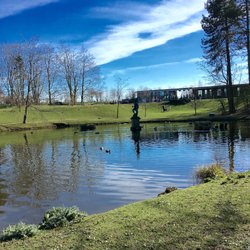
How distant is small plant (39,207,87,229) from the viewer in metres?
7.40

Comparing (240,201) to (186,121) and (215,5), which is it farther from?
(215,5)

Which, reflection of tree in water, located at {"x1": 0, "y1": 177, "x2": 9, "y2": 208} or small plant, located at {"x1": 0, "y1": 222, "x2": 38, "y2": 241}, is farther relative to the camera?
reflection of tree in water, located at {"x1": 0, "y1": 177, "x2": 9, "y2": 208}

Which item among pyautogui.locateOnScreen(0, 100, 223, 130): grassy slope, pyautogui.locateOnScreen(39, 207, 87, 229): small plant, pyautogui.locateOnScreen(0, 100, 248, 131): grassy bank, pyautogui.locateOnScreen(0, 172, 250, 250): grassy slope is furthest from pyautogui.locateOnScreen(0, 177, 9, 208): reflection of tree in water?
pyautogui.locateOnScreen(0, 100, 223, 130): grassy slope

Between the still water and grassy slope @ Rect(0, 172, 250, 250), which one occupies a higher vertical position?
grassy slope @ Rect(0, 172, 250, 250)

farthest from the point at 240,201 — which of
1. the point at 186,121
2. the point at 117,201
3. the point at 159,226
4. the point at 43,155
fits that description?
the point at 186,121

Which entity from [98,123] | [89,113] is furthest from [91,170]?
[89,113]

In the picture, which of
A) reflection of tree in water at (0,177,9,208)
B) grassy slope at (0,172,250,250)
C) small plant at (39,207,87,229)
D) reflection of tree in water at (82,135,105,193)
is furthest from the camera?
reflection of tree in water at (82,135,105,193)

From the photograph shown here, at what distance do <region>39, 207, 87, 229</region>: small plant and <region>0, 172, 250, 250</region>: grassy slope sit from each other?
0.25 meters

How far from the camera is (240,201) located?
300 inches

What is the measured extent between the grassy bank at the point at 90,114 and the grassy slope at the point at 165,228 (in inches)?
2068

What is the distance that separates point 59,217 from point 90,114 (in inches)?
2762

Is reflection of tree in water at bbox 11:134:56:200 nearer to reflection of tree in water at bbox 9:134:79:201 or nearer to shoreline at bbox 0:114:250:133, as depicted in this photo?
reflection of tree in water at bbox 9:134:79:201

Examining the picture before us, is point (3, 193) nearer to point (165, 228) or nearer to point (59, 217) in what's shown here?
point (59, 217)

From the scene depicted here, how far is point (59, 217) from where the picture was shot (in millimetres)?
7512
